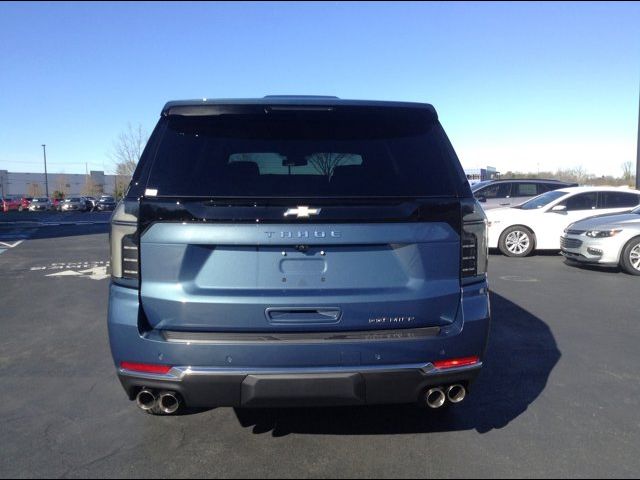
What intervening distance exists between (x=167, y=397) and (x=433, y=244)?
170 cm

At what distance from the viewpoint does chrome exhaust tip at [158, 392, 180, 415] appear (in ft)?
9.98

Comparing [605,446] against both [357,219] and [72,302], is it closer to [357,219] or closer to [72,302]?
[357,219]

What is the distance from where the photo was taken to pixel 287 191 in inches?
119

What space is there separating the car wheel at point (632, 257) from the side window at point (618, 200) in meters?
3.10

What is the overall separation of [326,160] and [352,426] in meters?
1.79

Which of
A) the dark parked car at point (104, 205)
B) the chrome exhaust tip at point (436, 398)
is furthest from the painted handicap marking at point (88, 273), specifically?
the dark parked car at point (104, 205)

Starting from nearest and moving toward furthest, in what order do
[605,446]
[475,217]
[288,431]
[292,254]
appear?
[292,254]
[475,217]
[605,446]
[288,431]

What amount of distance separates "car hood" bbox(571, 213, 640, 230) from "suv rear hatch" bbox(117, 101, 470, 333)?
823 centimetres

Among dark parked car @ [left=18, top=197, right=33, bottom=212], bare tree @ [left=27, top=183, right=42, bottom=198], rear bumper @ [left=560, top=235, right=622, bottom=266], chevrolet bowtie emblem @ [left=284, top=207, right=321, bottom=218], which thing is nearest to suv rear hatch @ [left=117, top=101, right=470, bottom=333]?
chevrolet bowtie emblem @ [left=284, top=207, right=321, bottom=218]

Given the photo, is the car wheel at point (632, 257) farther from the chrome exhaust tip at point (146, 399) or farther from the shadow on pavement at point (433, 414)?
the chrome exhaust tip at point (146, 399)

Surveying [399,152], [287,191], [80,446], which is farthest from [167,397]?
[399,152]

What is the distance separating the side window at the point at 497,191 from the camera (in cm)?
1565

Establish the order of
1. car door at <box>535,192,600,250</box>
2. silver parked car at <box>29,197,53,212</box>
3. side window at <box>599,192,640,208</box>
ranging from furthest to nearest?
silver parked car at <box>29,197,53,212</box> → side window at <box>599,192,640,208</box> → car door at <box>535,192,600,250</box>

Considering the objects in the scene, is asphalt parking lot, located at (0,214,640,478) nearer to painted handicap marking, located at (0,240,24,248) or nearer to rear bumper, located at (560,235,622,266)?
rear bumper, located at (560,235,622,266)
